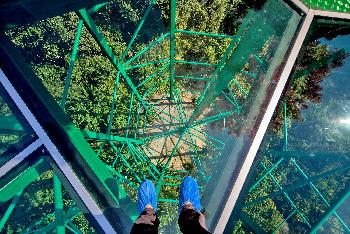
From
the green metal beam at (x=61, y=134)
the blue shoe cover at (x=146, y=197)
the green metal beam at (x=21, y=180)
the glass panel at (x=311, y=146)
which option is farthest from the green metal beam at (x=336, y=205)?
the glass panel at (x=311, y=146)

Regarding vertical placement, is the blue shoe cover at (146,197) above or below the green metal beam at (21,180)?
above

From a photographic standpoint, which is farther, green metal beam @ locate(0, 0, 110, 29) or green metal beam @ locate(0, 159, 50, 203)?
green metal beam @ locate(0, 159, 50, 203)

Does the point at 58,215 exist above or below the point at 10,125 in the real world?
below

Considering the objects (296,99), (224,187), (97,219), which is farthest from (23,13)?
(296,99)

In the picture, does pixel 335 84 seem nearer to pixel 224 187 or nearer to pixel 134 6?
pixel 134 6

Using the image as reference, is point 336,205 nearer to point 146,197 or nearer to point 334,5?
point 334,5

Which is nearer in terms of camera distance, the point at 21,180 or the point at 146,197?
the point at 21,180

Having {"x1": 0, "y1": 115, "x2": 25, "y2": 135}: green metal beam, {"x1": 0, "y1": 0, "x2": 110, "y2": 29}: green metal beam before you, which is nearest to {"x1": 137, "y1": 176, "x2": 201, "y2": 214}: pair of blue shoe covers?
{"x1": 0, "y1": 115, "x2": 25, "y2": 135}: green metal beam

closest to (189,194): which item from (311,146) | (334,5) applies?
(334,5)

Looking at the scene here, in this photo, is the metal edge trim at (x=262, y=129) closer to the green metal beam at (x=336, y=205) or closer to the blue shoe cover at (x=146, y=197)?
the green metal beam at (x=336, y=205)

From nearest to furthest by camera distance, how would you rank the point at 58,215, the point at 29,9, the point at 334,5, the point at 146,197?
the point at 29,9 → the point at 334,5 → the point at 58,215 → the point at 146,197

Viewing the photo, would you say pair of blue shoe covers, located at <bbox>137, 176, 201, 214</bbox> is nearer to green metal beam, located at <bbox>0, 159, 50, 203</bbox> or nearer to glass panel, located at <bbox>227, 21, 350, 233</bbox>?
green metal beam, located at <bbox>0, 159, 50, 203</bbox>

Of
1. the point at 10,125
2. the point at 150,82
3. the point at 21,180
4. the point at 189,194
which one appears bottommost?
the point at 21,180
